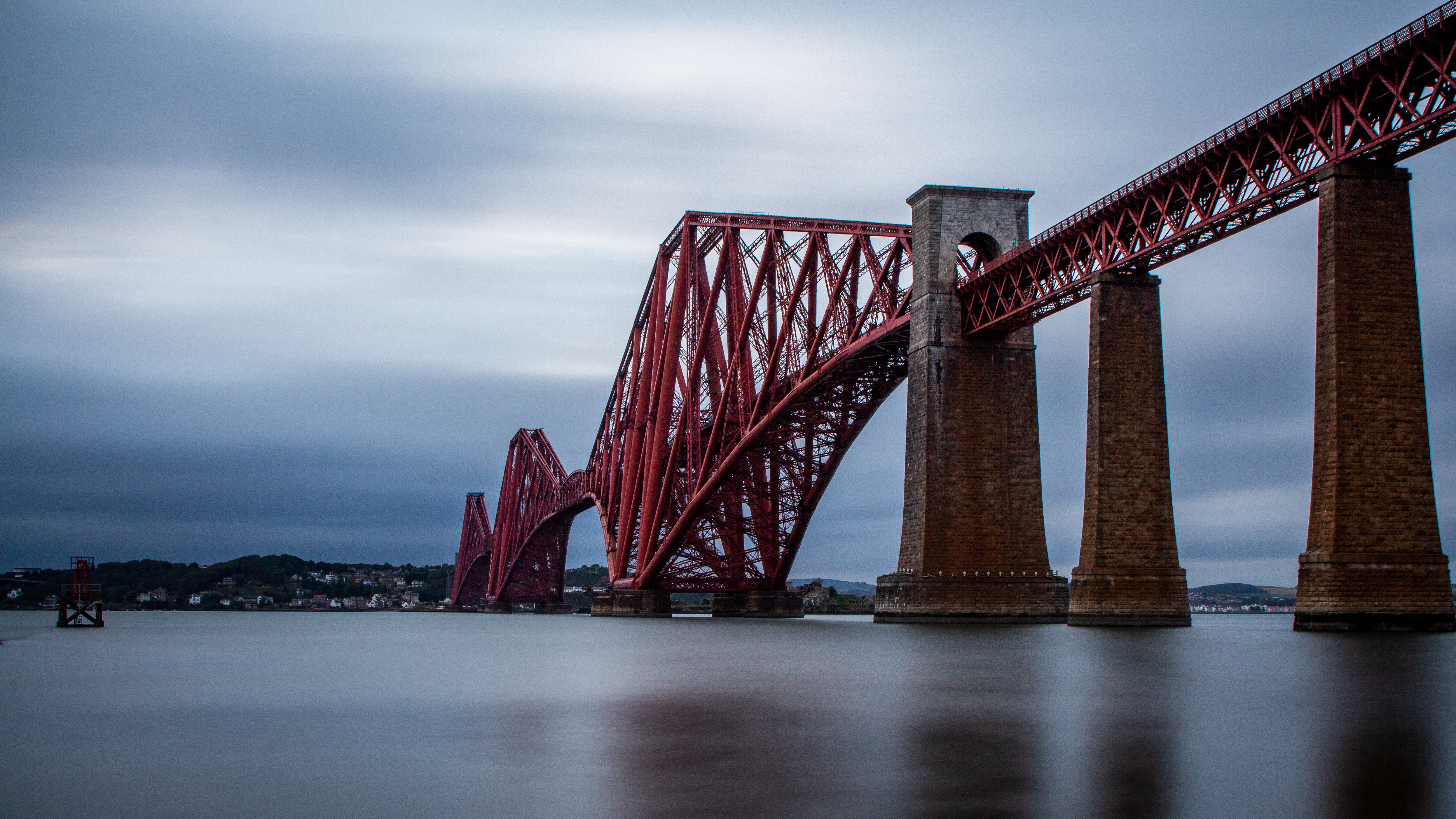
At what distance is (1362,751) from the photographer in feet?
33.6

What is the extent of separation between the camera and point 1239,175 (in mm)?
31375

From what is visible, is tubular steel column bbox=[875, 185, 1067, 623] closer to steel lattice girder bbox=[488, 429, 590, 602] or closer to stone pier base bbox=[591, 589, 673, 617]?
stone pier base bbox=[591, 589, 673, 617]

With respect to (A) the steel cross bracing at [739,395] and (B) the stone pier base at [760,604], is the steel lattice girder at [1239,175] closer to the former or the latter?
(A) the steel cross bracing at [739,395]

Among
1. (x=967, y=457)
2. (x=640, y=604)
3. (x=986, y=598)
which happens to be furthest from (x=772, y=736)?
(x=640, y=604)

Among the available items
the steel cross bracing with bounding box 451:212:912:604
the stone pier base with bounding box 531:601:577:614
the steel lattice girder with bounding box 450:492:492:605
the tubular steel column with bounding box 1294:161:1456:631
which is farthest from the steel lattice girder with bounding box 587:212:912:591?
the steel lattice girder with bounding box 450:492:492:605

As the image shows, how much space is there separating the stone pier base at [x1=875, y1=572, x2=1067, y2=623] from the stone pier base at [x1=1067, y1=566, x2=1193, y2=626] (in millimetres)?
6701

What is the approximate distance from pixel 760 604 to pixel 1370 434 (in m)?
45.7

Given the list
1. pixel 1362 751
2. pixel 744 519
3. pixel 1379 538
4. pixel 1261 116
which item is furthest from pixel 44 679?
pixel 744 519

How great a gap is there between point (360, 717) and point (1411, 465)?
19.9 metres

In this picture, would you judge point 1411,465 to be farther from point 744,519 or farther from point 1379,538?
point 744,519

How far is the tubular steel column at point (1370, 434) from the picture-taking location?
2431 cm

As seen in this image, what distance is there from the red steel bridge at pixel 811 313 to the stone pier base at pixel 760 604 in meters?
0.64

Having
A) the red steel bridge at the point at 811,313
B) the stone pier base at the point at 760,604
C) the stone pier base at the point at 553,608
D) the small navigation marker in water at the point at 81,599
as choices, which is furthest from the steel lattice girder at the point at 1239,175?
the stone pier base at the point at 553,608

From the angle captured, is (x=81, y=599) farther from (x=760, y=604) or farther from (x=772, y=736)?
(x=772, y=736)
